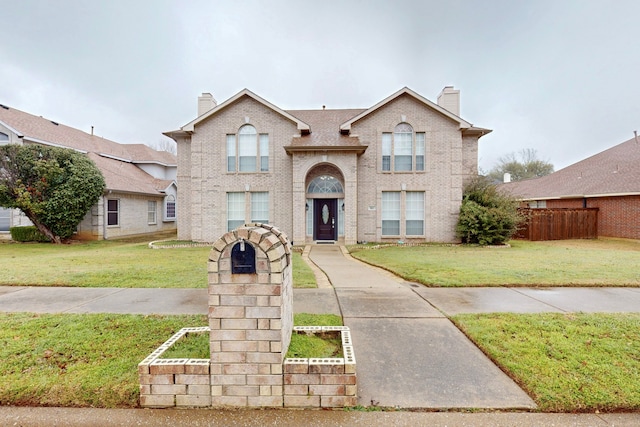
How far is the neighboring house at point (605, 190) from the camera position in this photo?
15.6 m

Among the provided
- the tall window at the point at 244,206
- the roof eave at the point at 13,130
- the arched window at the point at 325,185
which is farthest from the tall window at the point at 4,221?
the arched window at the point at 325,185

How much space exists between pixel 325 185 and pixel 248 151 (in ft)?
14.7

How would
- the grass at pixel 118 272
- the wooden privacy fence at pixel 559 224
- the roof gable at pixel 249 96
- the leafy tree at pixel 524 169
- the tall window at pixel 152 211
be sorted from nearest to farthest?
1. the grass at pixel 118 272
2. the roof gable at pixel 249 96
3. the wooden privacy fence at pixel 559 224
4. the tall window at pixel 152 211
5. the leafy tree at pixel 524 169

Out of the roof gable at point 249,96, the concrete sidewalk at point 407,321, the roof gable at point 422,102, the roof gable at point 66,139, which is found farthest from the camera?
the roof gable at point 66,139

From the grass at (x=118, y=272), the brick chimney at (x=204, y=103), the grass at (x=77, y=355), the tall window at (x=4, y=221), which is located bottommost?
the grass at (x=77, y=355)

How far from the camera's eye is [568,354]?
131 inches

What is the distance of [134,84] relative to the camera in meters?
29.1

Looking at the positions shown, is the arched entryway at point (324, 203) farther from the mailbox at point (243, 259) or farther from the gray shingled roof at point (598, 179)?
the mailbox at point (243, 259)

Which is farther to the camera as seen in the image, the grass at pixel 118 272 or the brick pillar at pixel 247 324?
the grass at pixel 118 272

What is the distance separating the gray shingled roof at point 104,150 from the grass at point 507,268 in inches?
692

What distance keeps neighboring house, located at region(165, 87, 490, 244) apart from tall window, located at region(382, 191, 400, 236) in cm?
5

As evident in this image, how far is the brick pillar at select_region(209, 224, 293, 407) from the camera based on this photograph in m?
2.55

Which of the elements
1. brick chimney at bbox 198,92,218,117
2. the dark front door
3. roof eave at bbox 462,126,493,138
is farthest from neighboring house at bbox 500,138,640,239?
brick chimney at bbox 198,92,218,117

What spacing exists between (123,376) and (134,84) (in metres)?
34.7
